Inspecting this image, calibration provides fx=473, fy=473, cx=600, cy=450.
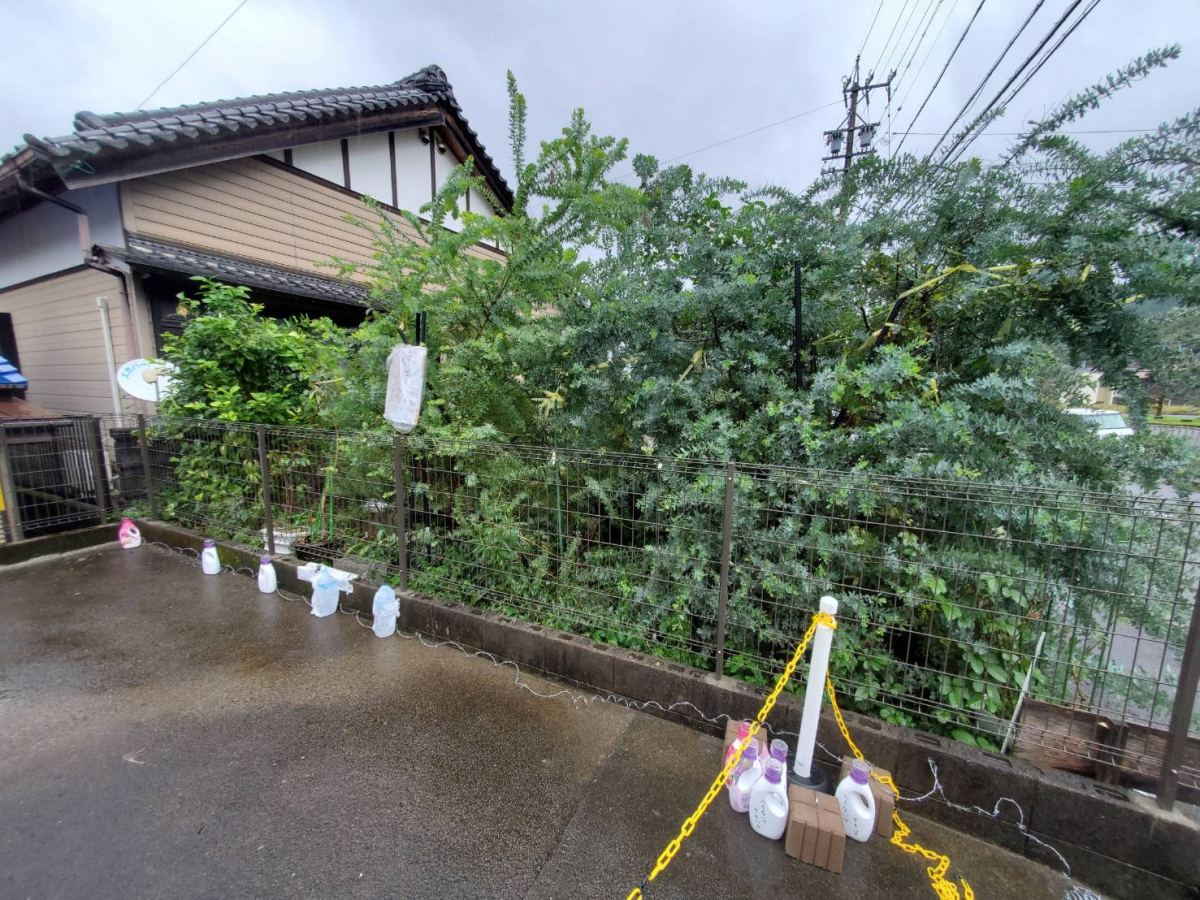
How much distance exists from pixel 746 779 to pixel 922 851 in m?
0.61

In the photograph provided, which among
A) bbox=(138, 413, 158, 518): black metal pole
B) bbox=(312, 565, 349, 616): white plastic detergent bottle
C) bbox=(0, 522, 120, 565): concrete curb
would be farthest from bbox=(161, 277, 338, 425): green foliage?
bbox=(312, 565, 349, 616): white plastic detergent bottle

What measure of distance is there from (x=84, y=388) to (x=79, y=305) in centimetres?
100

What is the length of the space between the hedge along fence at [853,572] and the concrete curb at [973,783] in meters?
0.13

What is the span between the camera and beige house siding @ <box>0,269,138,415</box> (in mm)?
5316

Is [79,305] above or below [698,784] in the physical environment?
above

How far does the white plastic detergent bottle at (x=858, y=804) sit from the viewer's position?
1688mm

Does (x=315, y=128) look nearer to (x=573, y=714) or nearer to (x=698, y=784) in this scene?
(x=573, y=714)

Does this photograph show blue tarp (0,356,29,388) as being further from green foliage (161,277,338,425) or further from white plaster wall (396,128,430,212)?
white plaster wall (396,128,430,212)

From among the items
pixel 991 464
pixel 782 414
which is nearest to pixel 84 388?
pixel 782 414

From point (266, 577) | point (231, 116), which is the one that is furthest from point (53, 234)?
point (266, 577)

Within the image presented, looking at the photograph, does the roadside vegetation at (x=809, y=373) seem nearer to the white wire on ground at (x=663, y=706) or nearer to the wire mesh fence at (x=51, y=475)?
the white wire on ground at (x=663, y=706)

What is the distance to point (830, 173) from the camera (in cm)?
295

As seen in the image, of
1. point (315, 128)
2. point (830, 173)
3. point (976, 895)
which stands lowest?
point (976, 895)

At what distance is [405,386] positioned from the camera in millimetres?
3020
